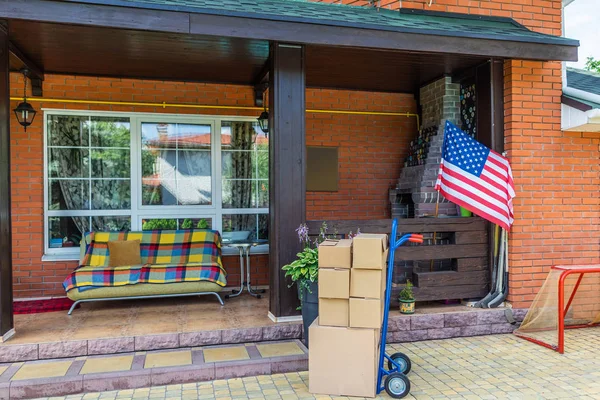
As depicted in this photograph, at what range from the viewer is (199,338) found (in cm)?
411

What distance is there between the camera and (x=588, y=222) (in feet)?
16.9

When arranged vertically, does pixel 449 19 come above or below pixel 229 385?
above

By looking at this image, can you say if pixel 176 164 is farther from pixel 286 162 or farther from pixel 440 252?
pixel 440 252

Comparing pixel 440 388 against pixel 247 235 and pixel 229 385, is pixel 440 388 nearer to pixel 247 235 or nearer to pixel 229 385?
pixel 229 385

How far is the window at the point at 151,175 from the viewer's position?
572 centimetres

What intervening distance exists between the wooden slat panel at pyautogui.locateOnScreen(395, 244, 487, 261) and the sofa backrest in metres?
2.14

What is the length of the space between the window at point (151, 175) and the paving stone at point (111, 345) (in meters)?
2.10

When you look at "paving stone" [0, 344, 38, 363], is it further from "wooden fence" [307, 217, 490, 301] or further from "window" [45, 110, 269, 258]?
"wooden fence" [307, 217, 490, 301]

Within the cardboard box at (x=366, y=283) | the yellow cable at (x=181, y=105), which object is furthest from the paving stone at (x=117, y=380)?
the yellow cable at (x=181, y=105)

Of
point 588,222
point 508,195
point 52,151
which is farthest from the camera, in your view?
point 52,151

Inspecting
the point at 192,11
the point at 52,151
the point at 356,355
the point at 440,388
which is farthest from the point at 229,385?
the point at 52,151

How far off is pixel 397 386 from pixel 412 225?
6.15 feet

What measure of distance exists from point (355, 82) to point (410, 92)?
Answer: 995 mm

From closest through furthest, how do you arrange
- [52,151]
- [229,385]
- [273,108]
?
[229,385], [273,108], [52,151]
